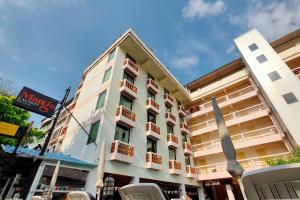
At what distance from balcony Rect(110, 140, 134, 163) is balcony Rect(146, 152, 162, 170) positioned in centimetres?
210

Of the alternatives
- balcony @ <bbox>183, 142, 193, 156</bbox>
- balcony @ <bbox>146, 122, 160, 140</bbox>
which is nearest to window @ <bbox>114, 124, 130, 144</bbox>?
balcony @ <bbox>146, 122, 160, 140</bbox>

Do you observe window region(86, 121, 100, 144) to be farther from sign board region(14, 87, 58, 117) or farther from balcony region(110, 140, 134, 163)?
sign board region(14, 87, 58, 117)

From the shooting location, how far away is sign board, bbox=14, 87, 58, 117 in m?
11.4

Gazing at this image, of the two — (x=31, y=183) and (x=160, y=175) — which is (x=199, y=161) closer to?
(x=160, y=175)

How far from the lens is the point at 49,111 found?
1223cm

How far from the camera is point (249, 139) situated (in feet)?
63.9

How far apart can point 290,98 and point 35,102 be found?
23.1 m

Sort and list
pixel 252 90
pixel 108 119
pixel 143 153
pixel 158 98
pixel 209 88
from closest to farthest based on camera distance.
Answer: pixel 108 119 < pixel 143 153 < pixel 158 98 < pixel 252 90 < pixel 209 88

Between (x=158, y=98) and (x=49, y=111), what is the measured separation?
12.3m

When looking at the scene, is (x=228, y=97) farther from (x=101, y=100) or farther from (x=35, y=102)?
(x=35, y=102)

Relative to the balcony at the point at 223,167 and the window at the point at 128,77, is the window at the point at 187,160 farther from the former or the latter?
the window at the point at 128,77

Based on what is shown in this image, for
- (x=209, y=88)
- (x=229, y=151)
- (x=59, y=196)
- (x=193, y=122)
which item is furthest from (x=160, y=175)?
(x=209, y=88)

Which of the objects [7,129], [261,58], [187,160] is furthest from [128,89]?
[261,58]

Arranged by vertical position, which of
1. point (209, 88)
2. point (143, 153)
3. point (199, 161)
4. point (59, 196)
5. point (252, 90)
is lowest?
point (59, 196)
